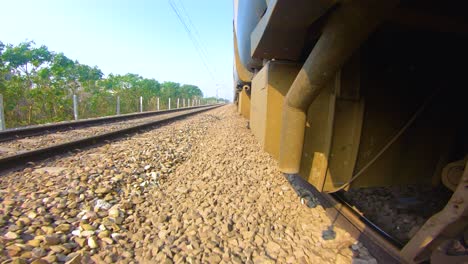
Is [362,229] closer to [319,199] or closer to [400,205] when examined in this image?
[319,199]

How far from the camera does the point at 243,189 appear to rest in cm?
259

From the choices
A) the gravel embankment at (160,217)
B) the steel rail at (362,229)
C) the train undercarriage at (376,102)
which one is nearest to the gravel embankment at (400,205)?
the train undercarriage at (376,102)

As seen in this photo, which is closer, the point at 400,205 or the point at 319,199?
the point at 400,205

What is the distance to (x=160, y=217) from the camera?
6.48 feet

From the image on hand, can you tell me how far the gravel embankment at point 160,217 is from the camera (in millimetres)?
1536

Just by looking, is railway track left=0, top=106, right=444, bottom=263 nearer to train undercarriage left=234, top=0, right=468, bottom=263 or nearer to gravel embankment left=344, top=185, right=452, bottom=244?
train undercarriage left=234, top=0, right=468, bottom=263

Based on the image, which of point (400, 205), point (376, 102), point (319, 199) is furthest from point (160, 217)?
point (400, 205)

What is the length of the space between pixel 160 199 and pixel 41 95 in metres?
11.4

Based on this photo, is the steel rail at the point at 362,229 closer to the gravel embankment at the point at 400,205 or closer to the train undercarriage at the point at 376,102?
the train undercarriage at the point at 376,102

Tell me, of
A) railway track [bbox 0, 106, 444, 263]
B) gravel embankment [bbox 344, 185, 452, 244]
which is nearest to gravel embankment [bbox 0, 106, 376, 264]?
railway track [bbox 0, 106, 444, 263]

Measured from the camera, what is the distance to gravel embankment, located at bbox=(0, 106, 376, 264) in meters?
1.54

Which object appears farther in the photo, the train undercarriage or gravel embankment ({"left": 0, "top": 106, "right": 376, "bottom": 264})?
gravel embankment ({"left": 0, "top": 106, "right": 376, "bottom": 264})

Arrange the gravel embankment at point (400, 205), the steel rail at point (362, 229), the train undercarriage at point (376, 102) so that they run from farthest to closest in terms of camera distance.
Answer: the gravel embankment at point (400, 205) → the steel rail at point (362, 229) → the train undercarriage at point (376, 102)

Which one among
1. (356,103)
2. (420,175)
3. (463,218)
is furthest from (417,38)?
(463,218)
